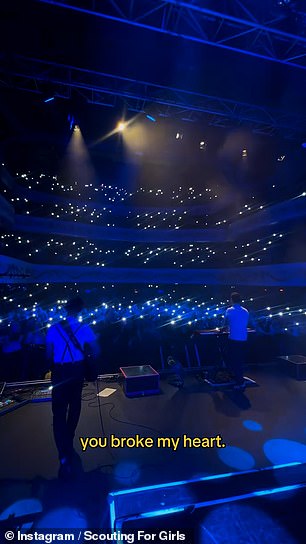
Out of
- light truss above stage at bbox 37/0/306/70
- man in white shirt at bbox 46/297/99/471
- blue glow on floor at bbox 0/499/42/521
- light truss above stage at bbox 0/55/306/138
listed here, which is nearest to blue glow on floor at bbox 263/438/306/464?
man in white shirt at bbox 46/297/99/471

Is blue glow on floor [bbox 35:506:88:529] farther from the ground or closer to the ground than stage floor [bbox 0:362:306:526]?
closer to the ground

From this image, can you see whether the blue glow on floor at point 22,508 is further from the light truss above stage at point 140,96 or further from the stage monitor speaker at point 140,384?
the light truss above stage at point 140,96

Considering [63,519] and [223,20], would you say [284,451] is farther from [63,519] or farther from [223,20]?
[223,20]

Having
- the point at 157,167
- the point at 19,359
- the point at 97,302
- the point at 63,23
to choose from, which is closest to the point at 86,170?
the point at 157,167

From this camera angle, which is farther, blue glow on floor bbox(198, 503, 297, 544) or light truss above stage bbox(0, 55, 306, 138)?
light truss above stage bbox(0, 55, 306, 138)

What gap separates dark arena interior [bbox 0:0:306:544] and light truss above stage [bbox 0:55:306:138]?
34 millimetres

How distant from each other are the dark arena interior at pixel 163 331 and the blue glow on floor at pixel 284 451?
0.02 meters

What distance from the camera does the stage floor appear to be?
8.77 ft

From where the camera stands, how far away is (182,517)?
1.86 meters

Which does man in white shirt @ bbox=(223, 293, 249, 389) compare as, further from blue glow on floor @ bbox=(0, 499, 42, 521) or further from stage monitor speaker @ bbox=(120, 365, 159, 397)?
blue glow on floor @ bbox=(0, 499, 42, 521)

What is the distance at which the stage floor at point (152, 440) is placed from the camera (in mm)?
2672

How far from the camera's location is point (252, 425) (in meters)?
3.70

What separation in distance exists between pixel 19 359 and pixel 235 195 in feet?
47.4

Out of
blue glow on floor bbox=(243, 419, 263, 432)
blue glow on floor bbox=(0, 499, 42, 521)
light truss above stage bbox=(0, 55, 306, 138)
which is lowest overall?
blue glow on floor bbox=(0, 499, 42, 521)
